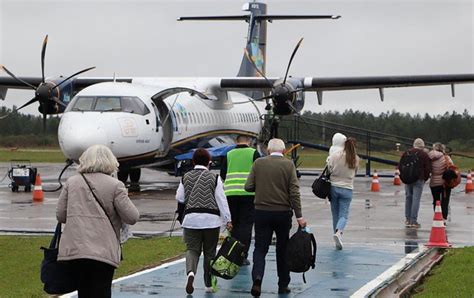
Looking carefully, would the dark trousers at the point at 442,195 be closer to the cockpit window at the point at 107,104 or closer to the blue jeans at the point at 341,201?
the blue jeans at the point at 341,201

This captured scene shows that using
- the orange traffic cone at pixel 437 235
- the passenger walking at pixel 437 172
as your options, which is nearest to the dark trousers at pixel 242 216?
the orange traffic cone at pixel 437 235

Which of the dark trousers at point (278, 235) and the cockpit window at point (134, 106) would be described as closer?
the dark trousers at point (278, 235)

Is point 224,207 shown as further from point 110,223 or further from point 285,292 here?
point 110,223

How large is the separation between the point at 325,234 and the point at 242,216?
4.32 m

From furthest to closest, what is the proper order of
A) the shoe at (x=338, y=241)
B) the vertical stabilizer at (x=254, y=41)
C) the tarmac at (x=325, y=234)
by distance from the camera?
the vertical stabilizer at (x=254, y=41) < the shoe at (x=338, y=241) < the tarmac at (x=325, y=234)

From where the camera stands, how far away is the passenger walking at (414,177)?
52.1ft

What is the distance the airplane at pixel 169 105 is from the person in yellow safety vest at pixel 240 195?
1043 cm

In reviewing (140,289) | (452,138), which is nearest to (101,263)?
(140,289)

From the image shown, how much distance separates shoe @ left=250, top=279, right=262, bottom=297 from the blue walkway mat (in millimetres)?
139

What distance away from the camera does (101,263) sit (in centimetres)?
693

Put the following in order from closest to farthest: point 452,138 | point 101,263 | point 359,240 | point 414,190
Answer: point 101,263 < point 359,240 < point 414,190 < point 452,138

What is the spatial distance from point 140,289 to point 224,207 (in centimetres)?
124

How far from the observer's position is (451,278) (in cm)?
1041

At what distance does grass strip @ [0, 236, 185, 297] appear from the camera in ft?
32.5
